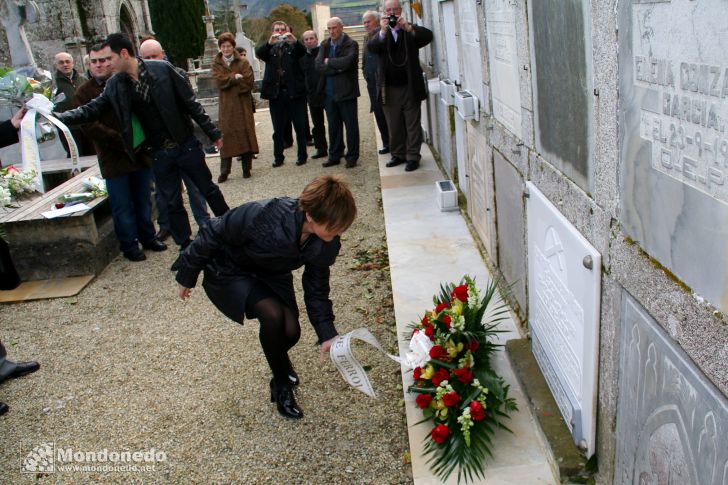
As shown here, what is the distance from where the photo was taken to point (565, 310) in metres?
2.74

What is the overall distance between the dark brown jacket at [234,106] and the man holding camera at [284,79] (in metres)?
0.30

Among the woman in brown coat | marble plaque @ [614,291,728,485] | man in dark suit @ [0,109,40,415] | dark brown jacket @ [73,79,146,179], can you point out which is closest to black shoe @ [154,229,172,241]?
dark brown jacket @ [73,79,146,179]

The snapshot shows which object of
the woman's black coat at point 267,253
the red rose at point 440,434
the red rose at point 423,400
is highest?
the woman's black coat at point 267,253

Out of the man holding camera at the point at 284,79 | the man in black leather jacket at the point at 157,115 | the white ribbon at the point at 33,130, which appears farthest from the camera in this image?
the man holding camera at the point at 284,79

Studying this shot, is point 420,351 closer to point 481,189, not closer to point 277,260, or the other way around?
point 277,260

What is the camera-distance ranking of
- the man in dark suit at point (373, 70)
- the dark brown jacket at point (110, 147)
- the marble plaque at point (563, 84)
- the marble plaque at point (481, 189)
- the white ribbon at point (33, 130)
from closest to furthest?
the marble plaque at point (563, 84)
the marble plaque at point (481, 189)
the dark brown jacket at point (110, 147)
the white ribbon at point (33, 130)
the man in dark suit at point (373, 70)

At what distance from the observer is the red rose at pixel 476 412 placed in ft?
9.50

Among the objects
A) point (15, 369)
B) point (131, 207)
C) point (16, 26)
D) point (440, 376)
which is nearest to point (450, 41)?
point (131, 207)

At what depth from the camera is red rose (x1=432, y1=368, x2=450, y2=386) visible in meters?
3.12

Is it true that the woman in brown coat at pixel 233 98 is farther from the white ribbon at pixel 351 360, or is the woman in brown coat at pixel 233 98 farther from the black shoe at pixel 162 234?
the white ribbon at pixel 351 360

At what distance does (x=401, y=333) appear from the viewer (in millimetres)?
3932

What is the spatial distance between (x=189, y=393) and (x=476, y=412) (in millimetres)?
1733

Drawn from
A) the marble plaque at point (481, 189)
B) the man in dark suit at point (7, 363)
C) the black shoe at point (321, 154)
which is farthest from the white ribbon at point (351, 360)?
the black shoe at point (321, 154)

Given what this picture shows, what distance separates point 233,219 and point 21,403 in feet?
6.24
